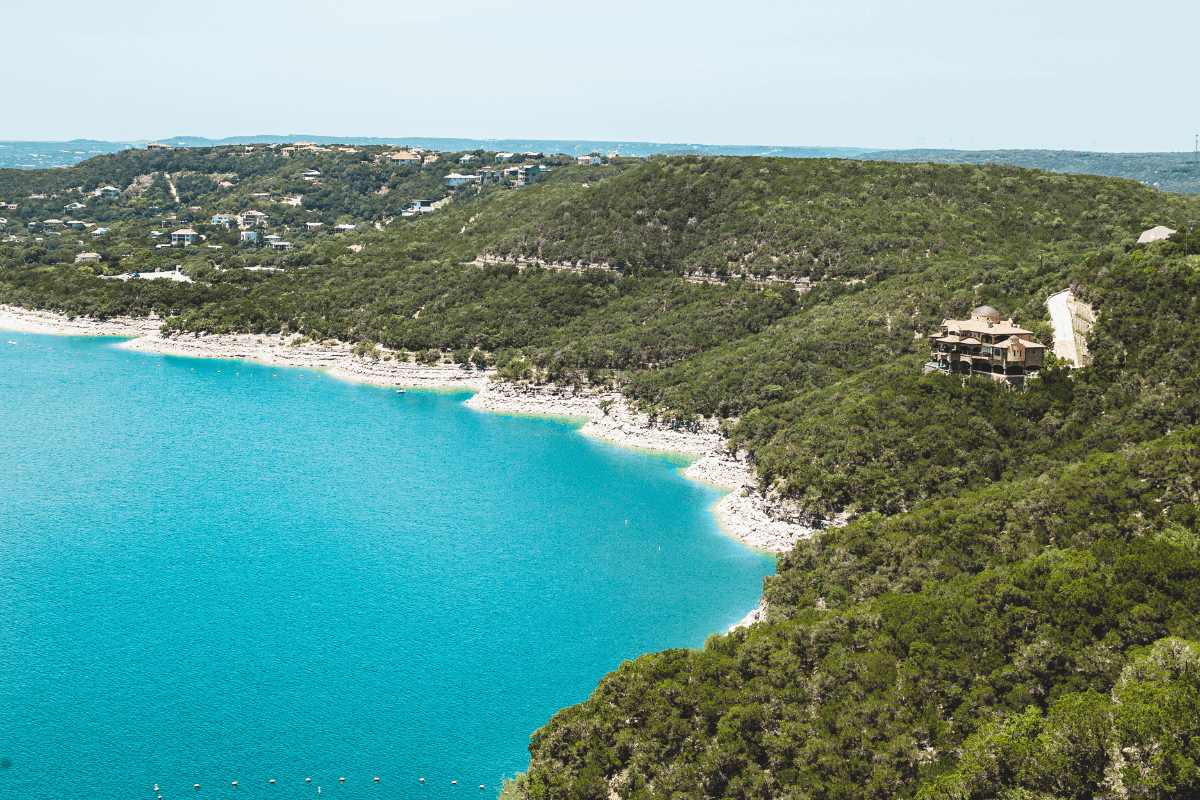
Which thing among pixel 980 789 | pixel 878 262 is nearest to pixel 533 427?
pixel 878 262

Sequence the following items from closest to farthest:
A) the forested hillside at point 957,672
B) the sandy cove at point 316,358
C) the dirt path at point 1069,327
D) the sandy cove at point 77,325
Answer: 1. the forested hillside at point 957,672
2. the dirt path at point 1069,327
3. the sandy cove at point 316,358
4. the sandy cove at point 77,325

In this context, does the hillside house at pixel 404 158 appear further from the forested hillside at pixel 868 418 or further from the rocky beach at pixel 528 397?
the rocky beach at pixel 528 397

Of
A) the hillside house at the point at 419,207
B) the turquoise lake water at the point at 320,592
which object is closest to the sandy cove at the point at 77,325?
the turquoise lake water at the point at 320,592

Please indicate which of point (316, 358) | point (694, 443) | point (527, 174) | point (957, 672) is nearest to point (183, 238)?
point (527, 174)

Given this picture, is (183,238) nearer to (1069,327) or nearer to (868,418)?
(868,418)

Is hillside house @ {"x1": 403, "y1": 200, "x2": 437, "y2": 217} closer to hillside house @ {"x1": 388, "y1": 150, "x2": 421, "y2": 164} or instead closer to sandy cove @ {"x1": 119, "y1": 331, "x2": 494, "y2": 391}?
hillside house @ {"x1": 388, "y1": 150, "x2": 421, "y2": 164}
